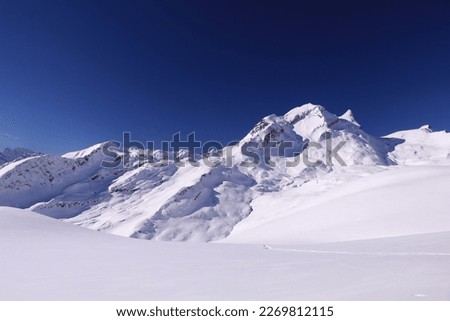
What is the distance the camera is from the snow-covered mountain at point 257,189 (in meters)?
19.2

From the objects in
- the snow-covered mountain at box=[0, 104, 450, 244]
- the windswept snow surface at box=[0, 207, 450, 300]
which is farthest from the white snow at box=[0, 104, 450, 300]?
the snow-covered mountain at box=[0, 104, 450, 244]

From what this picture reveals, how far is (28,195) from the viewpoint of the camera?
172000 millimetres

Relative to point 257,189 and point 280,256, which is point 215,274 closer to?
point 280,256

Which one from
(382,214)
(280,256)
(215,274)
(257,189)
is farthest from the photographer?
(257,189)

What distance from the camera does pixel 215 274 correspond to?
239 inches

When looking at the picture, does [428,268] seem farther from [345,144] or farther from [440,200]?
[345,144]

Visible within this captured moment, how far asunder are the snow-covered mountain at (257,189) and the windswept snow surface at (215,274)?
9.36m

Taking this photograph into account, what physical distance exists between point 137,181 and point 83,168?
62.0m

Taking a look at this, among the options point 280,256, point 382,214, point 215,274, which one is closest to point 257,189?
point 382,214

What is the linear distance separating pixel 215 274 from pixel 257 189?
399 feet

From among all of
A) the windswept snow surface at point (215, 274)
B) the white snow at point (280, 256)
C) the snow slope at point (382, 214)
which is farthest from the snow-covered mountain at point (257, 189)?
the windswept snow surface at point (215, 274)

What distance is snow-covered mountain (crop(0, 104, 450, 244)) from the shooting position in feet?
63.1

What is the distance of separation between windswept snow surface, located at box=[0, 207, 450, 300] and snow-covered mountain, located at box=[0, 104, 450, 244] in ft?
30.7
